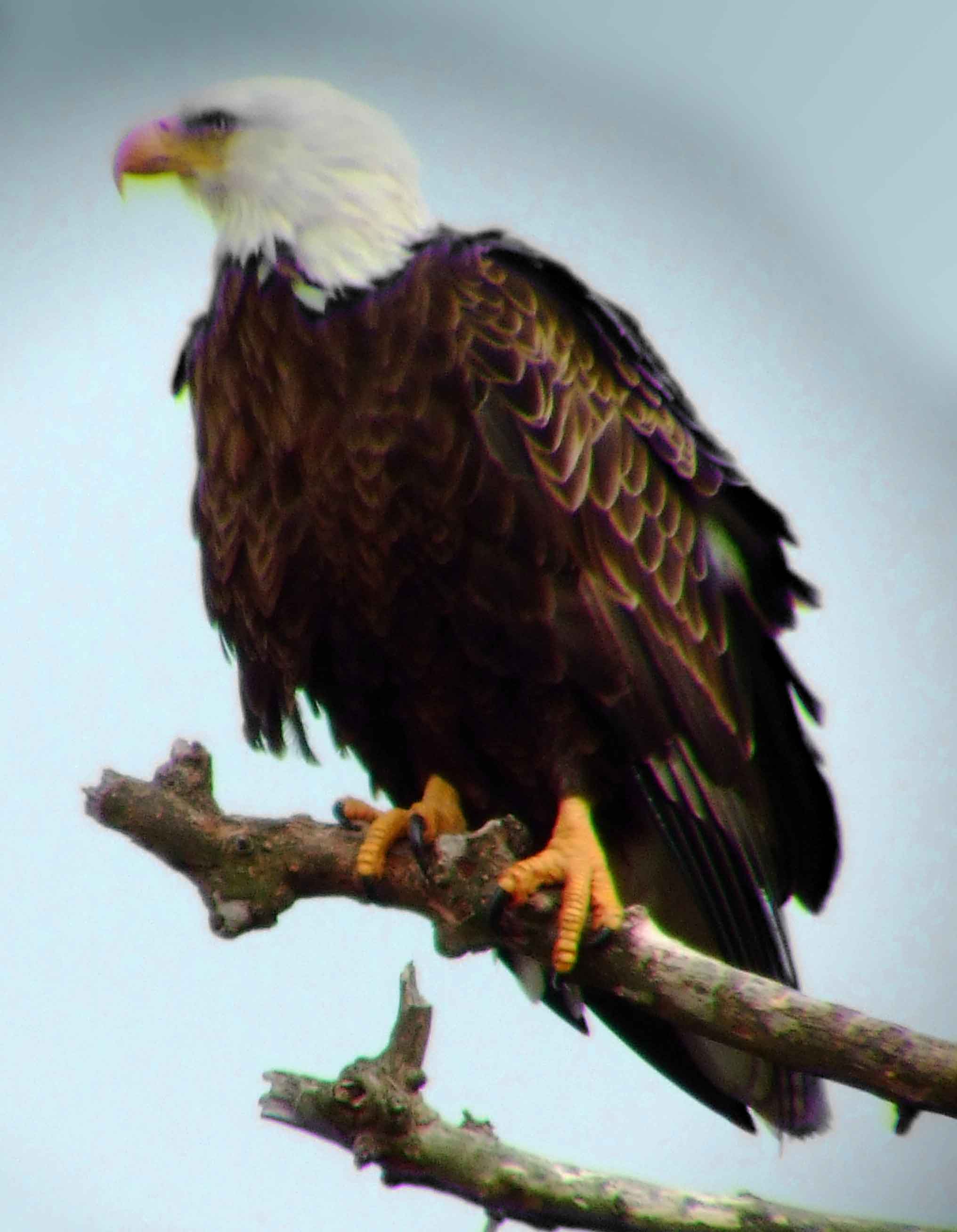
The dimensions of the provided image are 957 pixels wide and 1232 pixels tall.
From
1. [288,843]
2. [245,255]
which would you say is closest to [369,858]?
[288,843]

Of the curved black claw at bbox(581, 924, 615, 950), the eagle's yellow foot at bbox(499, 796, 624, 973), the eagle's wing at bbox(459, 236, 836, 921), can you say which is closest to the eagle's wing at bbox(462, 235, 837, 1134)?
the eagle's wing at bbox(459, 236, 836, 921)

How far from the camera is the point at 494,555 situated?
321 cm

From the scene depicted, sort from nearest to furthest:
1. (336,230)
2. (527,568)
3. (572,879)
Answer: (572,879)
(527,568)
(336,230)

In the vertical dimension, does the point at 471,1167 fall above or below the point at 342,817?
below

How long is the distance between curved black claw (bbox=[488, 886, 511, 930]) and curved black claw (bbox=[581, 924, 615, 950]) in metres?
0.15

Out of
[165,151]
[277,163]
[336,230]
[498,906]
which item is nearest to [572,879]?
[498,906]

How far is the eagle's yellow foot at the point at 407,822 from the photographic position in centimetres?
317

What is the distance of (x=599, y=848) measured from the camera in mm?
3248

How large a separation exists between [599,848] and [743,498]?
2.79 feet

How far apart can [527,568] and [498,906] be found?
2.19 ft

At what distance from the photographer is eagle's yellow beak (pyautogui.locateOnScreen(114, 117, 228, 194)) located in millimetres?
3613

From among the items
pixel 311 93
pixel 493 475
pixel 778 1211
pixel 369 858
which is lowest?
pixel 778 1211

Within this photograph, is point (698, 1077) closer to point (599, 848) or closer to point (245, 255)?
point (599, 848)

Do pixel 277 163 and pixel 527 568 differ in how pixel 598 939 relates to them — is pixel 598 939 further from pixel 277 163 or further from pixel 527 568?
pixel 277 163
